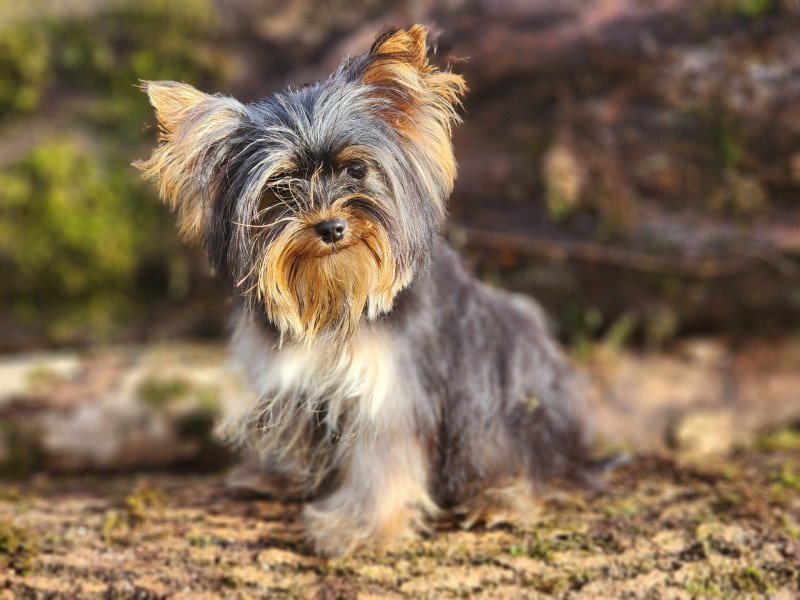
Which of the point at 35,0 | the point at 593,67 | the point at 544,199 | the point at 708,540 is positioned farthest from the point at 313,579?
the point at 35,0

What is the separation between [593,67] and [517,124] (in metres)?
0.75

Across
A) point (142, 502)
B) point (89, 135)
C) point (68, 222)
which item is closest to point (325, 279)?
point (142, 502)

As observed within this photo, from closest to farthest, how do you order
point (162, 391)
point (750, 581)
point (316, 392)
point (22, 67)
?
point (750, 581) → point (316, 392) → point (162, 391) → point (22, 67)

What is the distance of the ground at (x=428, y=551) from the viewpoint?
12.7 feet

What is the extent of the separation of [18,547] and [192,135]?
232 centimetres

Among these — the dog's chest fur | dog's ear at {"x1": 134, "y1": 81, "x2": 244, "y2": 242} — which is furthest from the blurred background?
dog's ear at {"x1": 134, "y1": 81, "x2": 244, "y2": 242}

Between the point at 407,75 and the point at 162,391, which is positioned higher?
the point at 407,75

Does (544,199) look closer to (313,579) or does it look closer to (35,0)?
(313,579)

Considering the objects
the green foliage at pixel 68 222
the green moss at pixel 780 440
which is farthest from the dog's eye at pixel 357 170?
Answer: the green foliage at pixel 68 222

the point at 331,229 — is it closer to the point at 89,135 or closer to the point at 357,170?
the point at 357,170

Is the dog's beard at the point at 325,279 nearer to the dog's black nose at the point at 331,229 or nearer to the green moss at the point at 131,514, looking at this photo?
the dog's black nose at the point at 331,229

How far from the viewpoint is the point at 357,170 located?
369 centimetres

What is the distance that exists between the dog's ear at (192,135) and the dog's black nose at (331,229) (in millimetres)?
624

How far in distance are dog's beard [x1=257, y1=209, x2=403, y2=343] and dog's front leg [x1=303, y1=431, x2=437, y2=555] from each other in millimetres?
684
